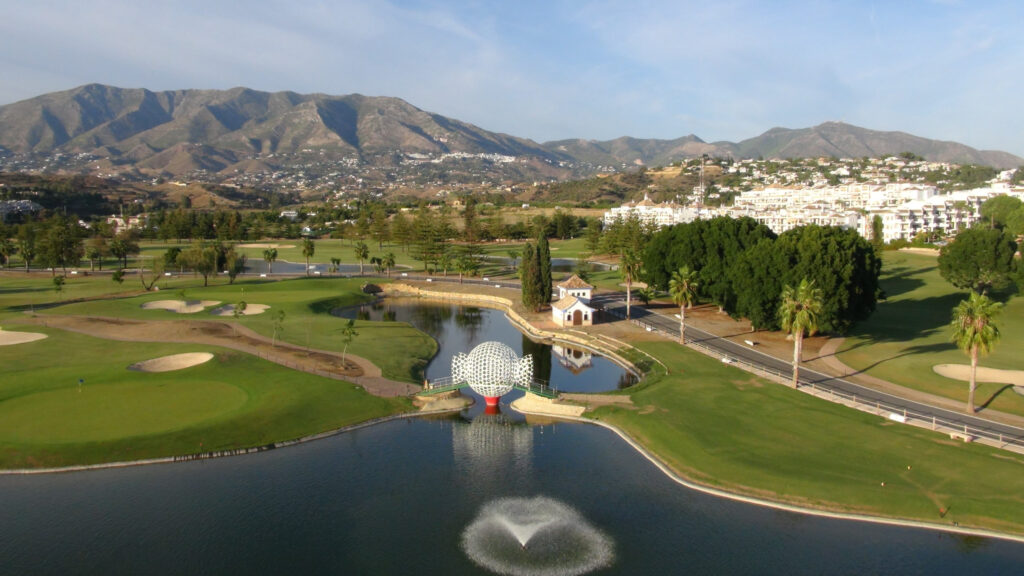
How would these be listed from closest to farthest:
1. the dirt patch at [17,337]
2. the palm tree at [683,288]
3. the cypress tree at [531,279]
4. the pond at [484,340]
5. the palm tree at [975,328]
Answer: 1. the palm tree at [975,328]
2. the pond at [484,340]
3. the dirt patch at [17,337]
4. the palm tree at [683,288]
5. the cypress tree at [531,279]

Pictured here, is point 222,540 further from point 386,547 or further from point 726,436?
point 726,436

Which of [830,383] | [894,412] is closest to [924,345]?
[830,383]

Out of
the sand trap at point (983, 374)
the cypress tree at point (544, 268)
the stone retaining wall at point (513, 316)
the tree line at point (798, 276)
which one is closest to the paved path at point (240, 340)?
the stone retaining wall at point (513, 316)

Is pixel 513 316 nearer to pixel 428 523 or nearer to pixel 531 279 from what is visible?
pixel 531 279

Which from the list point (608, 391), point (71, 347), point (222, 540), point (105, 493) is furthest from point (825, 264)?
point (71, 347)

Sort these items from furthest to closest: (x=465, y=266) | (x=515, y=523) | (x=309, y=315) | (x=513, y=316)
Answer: (x=465, y=266) < (x=513, y=316) < (x=309, y=315) < (x=515, y=523)

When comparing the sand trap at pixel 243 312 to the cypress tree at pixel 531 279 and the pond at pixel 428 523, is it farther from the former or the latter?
the pond at pixel 428 523

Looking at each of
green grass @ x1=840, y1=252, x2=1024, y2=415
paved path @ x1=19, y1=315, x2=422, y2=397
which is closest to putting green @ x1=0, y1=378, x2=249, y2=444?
paved path @ x1=19, y1=315, x2=422, y2=397

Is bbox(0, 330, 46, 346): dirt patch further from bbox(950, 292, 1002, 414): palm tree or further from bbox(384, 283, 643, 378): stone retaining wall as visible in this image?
bbox(950, 292, 1002, 414): palm tree
